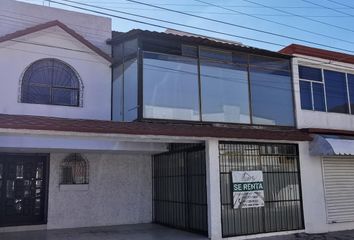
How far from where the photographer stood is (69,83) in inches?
531

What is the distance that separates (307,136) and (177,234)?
17.7 feet

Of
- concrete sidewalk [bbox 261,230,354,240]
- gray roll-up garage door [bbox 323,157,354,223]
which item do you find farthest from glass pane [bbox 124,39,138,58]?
gray roll-up garage door [bbox 323,157,354,223]

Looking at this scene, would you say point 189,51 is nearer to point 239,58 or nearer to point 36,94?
point 239,58

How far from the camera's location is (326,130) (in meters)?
14.4

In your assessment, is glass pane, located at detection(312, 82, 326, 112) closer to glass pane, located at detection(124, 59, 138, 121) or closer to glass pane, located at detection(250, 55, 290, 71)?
glass pane, located at detection(250, 55, 290, 71)

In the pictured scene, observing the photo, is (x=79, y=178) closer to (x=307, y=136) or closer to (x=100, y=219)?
(x=100, y=219)

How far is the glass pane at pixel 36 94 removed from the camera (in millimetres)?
12710

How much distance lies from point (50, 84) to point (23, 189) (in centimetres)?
366

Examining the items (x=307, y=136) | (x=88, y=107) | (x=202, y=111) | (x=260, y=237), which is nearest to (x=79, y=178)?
(x=88, y=107)

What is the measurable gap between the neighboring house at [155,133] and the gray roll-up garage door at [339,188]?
0.54m

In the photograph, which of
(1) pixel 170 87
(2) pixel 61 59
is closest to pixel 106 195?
(1) pixel 170 87

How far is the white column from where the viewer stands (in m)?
11.4

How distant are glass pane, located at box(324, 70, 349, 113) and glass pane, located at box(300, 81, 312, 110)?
1.03 meters

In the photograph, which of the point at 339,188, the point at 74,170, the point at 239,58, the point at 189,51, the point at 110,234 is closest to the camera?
the point at 110,234
